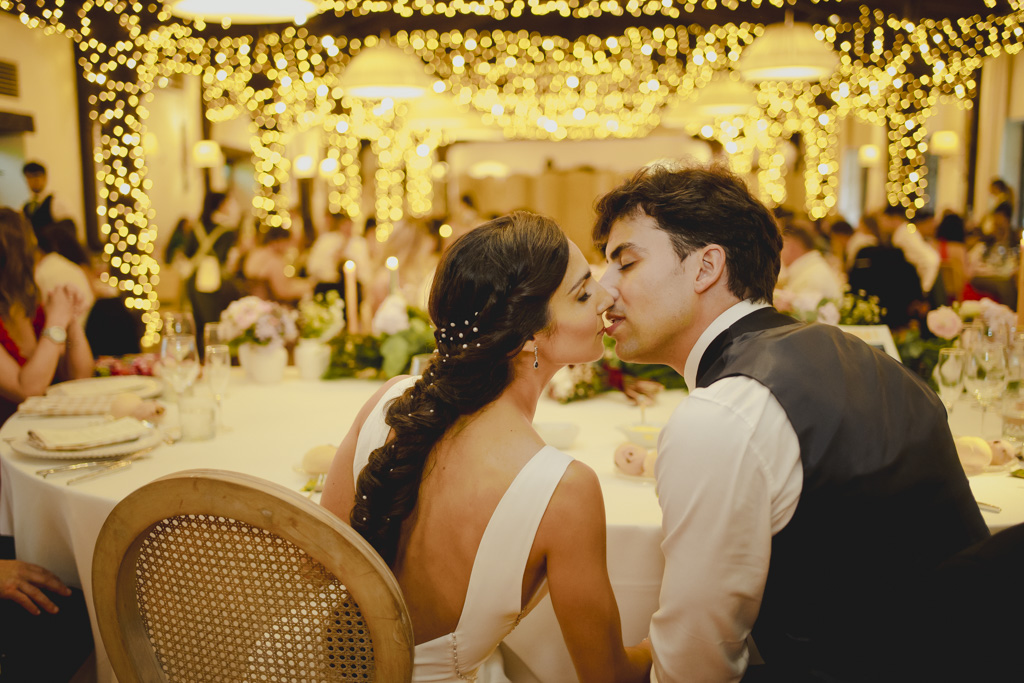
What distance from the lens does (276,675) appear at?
1113 millimetres

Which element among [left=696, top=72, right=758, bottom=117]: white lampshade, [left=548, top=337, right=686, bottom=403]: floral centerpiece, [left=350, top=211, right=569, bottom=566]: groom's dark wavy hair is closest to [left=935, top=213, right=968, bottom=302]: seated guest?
[left=696, top=72, right=758, bottom=117]: white lampshade

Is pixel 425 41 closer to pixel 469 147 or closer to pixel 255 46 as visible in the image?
pixel 255 46

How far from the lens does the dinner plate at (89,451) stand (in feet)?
6.84

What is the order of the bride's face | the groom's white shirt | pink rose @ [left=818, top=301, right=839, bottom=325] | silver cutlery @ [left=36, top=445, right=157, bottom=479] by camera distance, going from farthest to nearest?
pink rose @ [left=818, top=301, right=839, bottom=325] → silver cutlery @ [left=36, top=445, right=157, bottom=479] → the bride's face → the groom's white shirt

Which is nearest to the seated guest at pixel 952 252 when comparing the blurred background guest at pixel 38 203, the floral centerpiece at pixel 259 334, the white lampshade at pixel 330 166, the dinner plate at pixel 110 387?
the floral centerpiece at pixel 259 334

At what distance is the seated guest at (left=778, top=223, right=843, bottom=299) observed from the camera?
472 centimetres

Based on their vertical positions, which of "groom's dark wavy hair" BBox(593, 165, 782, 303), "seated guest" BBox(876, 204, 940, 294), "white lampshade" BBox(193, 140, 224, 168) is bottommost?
"seated guest" BBox(876, 204, 940, 294)

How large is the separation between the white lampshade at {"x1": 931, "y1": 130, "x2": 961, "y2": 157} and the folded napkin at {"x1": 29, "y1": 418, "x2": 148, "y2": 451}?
11.1 meters

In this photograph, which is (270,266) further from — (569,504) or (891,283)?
(569,504)

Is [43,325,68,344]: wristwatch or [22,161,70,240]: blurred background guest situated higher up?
[22,161,70,240]: blurred background guest

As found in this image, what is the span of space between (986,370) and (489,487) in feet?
5.13

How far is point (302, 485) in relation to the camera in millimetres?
1979

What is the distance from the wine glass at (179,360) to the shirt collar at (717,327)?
1.55m

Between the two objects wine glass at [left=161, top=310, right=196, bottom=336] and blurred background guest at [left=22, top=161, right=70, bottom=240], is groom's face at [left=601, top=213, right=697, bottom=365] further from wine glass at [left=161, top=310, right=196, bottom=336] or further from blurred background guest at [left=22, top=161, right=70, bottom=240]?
blurred background guest at [left=22, top=161, right=70, bottom=240]
